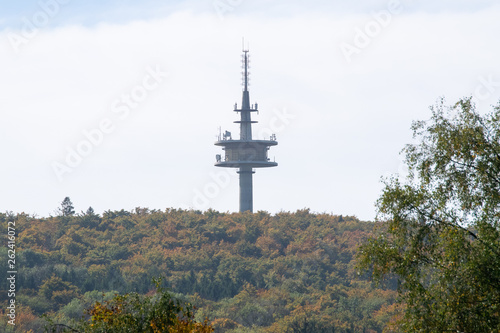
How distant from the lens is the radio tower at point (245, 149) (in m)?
107

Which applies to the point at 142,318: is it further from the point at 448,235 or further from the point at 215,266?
the point at 215,266

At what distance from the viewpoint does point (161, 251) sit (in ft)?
320

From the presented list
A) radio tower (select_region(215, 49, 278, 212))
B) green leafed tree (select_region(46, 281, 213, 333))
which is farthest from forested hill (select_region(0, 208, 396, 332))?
green leafed tree (select_region(46, 281, 213, 333))

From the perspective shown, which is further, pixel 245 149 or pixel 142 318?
pixel 245 149

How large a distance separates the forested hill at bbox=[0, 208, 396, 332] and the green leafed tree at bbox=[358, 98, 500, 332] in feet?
160

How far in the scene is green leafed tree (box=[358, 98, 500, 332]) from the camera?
19531mm

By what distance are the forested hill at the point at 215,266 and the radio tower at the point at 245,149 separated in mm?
7242

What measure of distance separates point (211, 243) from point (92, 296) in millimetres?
28284

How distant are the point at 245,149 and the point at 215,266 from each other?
18.6 metres

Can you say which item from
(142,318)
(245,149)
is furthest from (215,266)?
(142,318)

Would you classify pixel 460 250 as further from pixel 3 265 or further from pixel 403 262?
pixel 3 265

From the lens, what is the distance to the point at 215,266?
96625 millimetres

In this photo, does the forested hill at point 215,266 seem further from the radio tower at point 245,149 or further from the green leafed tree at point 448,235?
the green leafed tree at point 448,235

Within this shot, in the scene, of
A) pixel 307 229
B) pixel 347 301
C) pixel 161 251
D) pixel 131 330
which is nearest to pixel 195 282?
pixel 161 251
